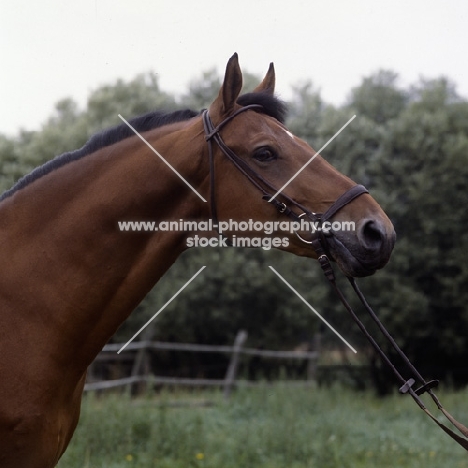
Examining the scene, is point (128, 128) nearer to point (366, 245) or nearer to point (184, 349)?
point (366, 245)

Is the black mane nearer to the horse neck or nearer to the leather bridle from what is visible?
the leather bridle

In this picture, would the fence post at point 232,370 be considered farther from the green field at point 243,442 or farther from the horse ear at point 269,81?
the horse ear at point 269,81

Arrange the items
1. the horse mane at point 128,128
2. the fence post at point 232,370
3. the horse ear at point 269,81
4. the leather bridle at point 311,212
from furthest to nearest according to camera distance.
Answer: the fence post at point 232,370 < the horse ear at point 269,81 < the horse mane at point 128,128 < the leather bridle at point 311,212

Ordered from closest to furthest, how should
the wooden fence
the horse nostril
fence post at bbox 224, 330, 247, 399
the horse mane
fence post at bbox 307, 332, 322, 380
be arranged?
the horse nostril
the horse mane
the wooden fence
fence post at bbox 224, 330, 247, 399
fence post at bbox 307, 332, 322, 380

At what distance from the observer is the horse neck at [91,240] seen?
2785 millimetres

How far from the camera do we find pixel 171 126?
309cm

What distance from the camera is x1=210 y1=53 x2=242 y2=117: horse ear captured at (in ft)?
9.41

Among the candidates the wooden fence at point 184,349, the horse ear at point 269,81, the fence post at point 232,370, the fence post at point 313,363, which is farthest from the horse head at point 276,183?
the fence post at point 313,363

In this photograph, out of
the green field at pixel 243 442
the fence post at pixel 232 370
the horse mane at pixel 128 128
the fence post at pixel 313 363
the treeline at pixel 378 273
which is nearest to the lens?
the horse mane at pixel 128 128

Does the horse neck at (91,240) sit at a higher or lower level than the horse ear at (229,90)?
lower

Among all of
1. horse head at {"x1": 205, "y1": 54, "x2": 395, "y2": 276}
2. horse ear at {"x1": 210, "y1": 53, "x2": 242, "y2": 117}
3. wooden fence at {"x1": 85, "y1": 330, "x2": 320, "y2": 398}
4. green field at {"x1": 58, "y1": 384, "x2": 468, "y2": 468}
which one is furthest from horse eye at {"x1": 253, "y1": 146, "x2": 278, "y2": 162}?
wooden fence at {"x1": 85, "y1": 330, "x2": 320, "y2": 398}

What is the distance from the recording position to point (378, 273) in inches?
521

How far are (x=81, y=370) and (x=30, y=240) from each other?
60 cm

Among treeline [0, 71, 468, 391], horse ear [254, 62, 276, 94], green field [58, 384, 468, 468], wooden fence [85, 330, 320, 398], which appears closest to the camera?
horse ear [254, 62, 276, 94]
